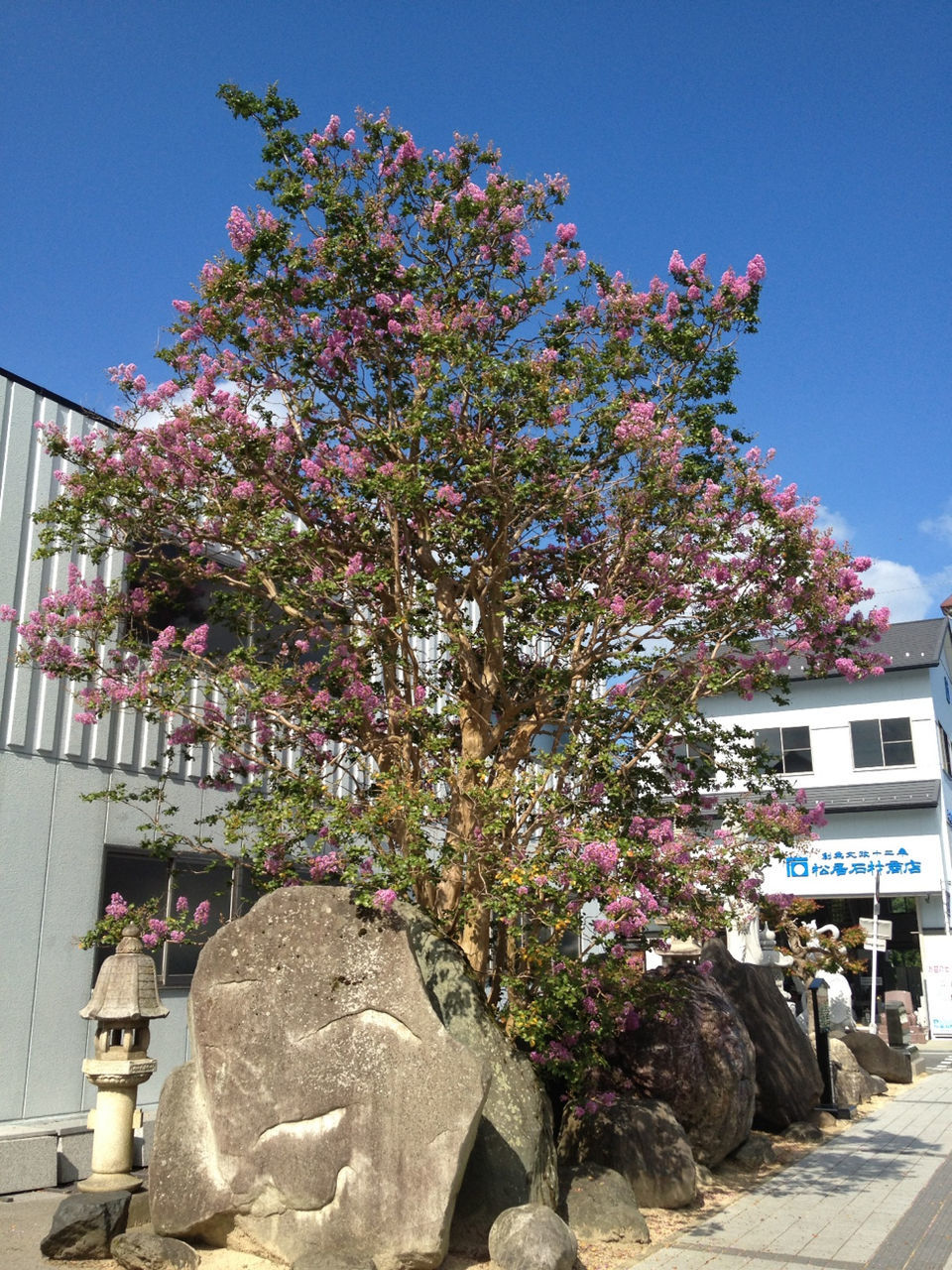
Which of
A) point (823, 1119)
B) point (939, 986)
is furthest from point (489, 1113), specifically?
point (939, 986)

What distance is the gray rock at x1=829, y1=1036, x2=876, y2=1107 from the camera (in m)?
14.8

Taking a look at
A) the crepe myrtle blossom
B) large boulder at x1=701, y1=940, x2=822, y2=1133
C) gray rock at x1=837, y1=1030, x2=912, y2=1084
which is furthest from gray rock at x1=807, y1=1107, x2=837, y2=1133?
the crepe myrtle blossom

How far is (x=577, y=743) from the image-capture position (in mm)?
8766

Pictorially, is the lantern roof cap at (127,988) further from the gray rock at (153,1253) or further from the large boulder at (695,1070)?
the large boulder at (695,1070)

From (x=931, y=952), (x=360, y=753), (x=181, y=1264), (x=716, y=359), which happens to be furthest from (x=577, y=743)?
(x=931, y=952)

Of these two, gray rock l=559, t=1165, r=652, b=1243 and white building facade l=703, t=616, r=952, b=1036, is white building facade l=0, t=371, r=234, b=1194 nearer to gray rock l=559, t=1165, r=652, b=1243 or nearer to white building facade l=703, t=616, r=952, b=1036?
gray rock l=559, t=1165, r=652, b=1243

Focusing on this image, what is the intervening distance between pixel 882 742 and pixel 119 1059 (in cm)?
2699

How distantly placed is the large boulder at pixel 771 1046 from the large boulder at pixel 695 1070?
1.91 meters

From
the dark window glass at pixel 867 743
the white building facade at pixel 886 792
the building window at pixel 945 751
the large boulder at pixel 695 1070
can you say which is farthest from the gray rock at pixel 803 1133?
the building window at pixel 945 751

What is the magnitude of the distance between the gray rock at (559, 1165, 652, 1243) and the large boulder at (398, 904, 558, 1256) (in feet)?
0.91

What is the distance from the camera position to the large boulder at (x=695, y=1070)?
10375 millimetres

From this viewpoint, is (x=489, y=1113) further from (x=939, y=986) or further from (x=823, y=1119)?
(x=939, y=986)

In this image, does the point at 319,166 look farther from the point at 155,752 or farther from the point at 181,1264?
the point at 181,1264

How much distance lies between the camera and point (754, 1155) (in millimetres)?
10945
